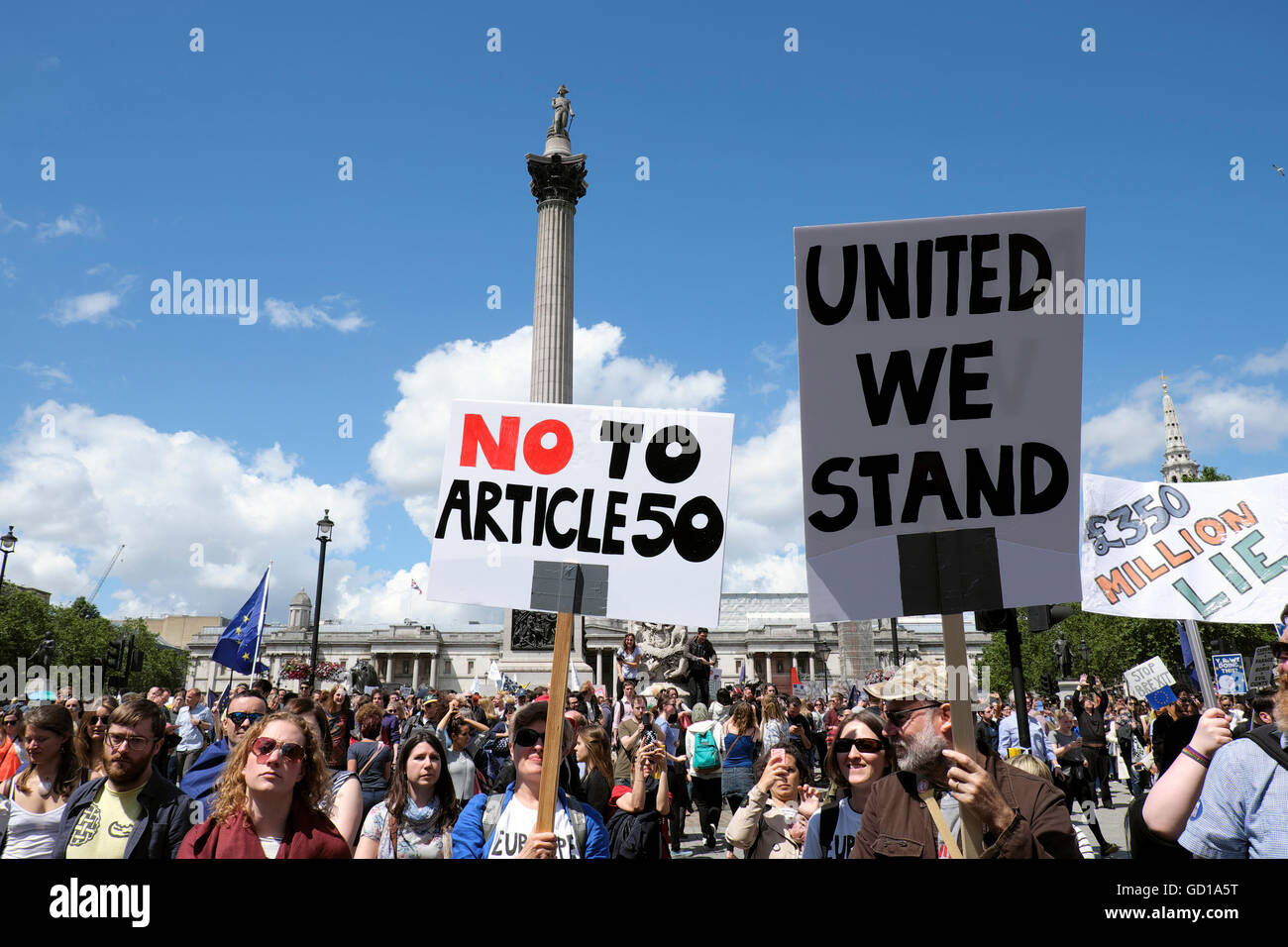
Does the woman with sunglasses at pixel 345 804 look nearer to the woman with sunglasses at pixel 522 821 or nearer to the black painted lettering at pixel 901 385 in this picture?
the woman with sunglasses at pixel 522 821

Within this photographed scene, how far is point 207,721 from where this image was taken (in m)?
12.6

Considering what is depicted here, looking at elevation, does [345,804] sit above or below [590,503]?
below

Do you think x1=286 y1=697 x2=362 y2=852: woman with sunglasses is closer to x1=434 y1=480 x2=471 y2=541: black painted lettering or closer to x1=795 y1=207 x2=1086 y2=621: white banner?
x1=434 y1=480 x2=471 y2=541: black painted lettering

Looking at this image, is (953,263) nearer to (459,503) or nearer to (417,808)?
(459,503)

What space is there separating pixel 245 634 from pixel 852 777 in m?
15.5

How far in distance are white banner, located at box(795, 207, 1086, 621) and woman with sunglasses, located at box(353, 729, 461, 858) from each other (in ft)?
8.79

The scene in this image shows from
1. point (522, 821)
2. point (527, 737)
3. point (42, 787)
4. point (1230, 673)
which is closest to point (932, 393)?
point (527, 737)

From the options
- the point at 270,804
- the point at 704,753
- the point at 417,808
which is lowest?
the point at 704,753

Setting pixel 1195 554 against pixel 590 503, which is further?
pixel 1195 554

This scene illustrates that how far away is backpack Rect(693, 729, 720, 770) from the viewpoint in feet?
39.0

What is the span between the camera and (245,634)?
1731 cm

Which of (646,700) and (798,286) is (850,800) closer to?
(798,286)

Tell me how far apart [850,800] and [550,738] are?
155 cm

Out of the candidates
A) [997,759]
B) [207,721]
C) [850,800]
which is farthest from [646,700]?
[997,759]
